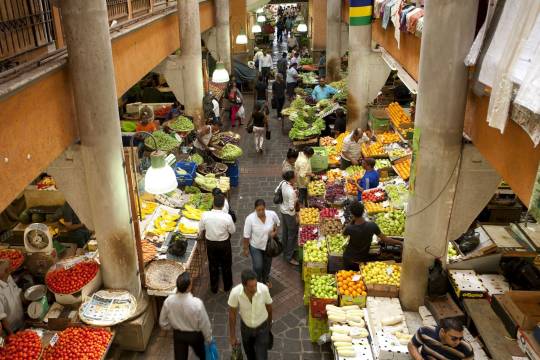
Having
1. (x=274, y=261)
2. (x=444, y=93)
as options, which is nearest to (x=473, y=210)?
(x=444, y=93)

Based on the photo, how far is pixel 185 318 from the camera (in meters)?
5.89

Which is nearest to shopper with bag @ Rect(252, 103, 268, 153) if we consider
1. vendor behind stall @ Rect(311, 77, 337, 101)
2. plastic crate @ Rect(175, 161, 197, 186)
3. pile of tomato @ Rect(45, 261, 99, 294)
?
vendor behind stall @ Rect(311, 77, 337, 101)

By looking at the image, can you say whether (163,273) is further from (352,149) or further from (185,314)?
(352,149)

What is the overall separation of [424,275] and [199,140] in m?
7.27

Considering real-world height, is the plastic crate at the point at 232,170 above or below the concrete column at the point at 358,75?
below

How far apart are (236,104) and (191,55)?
4.31 m

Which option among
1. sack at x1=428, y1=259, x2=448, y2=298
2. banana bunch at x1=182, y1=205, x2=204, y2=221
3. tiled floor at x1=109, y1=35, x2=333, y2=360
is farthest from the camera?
banana bunch at x1=182, y1=205, x2=204, y2=221

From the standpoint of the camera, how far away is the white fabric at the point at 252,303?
5777 mm

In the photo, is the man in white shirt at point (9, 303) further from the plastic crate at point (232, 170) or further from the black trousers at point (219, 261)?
the plastic crate at point (232, 170)

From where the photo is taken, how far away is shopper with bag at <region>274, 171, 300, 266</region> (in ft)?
28.4

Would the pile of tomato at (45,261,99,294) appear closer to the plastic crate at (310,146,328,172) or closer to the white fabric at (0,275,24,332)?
the white fabric at (0,275,24,332)

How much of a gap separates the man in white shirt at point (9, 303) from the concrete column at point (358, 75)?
34.0 feet

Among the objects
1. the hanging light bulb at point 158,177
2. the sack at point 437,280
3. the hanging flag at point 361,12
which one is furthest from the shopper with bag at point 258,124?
the sack at point 437,280

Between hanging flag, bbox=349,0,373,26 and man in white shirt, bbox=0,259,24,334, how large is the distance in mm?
10743
